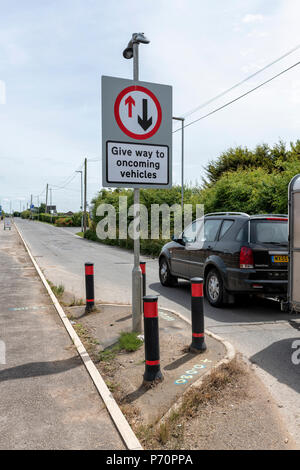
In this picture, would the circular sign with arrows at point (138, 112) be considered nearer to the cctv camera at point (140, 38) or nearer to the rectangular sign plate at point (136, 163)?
the rectangular sign plate at point (136, 163)

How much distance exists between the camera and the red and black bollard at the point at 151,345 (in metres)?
4.02

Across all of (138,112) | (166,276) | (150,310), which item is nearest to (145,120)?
(138,112)

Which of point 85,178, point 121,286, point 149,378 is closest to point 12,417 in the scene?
point 149,378

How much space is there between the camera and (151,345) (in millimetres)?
4074

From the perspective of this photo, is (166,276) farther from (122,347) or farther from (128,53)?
(128,53)

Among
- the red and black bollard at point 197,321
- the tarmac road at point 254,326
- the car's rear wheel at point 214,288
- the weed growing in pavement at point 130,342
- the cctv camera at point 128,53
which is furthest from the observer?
the car's rear wheel at point 214,288

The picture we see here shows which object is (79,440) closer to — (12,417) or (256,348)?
(12,417)

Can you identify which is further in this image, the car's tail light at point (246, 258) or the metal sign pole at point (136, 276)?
the car's tail light at point (246, 258)

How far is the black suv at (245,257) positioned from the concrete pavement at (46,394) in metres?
2.99

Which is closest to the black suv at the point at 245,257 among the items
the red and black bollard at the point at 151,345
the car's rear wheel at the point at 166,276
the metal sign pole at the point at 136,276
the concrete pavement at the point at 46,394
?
the car's rear wheel at the point at 166,276

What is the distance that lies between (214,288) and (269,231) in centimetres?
148

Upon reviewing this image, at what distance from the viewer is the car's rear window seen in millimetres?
7043

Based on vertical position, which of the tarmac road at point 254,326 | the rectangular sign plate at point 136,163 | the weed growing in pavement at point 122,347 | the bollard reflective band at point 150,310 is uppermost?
the rectangular sign plate at point 136,163

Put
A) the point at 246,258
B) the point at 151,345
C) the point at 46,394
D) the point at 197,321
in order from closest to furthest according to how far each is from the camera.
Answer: the point at 46,394, the point at 151,345, the point at 197,321, the point at 246,258
